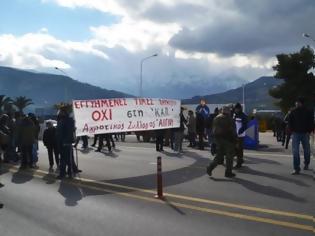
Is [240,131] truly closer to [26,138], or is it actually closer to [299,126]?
[299,126]

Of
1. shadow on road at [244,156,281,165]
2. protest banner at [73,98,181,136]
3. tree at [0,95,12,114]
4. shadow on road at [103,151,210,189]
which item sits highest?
tree at [0,95,12,114]

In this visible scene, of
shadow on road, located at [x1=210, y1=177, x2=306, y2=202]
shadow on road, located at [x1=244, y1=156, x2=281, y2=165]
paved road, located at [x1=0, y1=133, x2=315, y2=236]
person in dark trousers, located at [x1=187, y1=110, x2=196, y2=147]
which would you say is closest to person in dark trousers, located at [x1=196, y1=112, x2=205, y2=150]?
person in dark trousers, located at [x1=187, y1=110, x2=196, y2=147]

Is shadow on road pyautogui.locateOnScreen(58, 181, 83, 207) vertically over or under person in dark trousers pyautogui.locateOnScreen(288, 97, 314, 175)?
under

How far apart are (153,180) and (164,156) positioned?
6.67m

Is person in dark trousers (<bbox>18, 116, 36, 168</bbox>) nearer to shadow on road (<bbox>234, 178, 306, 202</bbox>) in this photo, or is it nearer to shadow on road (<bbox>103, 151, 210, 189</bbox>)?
shadow on road (<bbox>103, 151, 210, 189</bbox>)

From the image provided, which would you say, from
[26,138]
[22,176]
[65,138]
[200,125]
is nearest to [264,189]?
[65,138]

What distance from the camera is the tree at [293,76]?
193ft

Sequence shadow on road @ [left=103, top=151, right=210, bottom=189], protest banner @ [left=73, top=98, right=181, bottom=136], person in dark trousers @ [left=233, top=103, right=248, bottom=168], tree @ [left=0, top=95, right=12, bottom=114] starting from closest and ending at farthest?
1. shadow on road @ [left=103, top=151, right=210, bottom=189]
2. person in dark trousers @ [left=233, top=103, right=248, bottom=168]
3. protest banner @ [left=73, top=98, right=181, bottom=136]
4. tree @ [left=0, top=95, right=12, bottom=114]

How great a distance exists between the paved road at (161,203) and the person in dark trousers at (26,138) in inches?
41.4

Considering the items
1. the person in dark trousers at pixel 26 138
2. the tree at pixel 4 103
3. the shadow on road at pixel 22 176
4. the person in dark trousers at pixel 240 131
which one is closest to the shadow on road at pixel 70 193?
the shadow on road at pixel 22 176

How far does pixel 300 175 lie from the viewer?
12.8 m

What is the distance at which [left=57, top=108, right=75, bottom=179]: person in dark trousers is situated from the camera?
13.7 m

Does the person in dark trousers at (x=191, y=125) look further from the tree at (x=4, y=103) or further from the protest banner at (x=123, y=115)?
the tree at (x=4, y=103)

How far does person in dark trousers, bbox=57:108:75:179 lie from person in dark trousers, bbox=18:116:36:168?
108 inches
